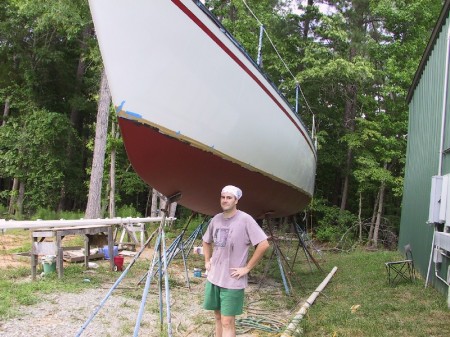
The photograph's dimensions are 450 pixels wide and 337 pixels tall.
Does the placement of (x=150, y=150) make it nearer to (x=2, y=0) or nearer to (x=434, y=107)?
(x=434, y=107)

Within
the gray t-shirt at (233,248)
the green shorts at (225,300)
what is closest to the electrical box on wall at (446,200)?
the gray t-shirt at (233,248)

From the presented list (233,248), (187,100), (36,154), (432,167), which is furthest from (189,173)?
(36,154)

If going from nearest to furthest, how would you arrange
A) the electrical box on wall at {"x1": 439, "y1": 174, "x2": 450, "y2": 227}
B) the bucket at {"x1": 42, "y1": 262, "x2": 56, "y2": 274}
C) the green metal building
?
the electrical box on wall at {"x1": 439, "y1": 174, "x2": 450, "y2": 227} < the green metal building < the bucket at {"x1": 42, "y1": 262, "x2": 56, "y2": 274}

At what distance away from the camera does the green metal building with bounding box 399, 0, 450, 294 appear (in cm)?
628

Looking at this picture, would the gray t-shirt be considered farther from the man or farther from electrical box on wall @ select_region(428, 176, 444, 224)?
electrical box on wall @ select_region(428, 176, 444, 224)

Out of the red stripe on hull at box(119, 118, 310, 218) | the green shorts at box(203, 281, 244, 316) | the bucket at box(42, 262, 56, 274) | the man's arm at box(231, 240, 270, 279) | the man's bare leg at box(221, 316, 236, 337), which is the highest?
the red stripe on hull at box(119, 118, 310, 218)

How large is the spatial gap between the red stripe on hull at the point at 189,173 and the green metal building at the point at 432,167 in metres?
2.24

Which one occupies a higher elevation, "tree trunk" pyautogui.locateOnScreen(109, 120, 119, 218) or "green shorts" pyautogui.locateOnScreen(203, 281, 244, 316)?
"tree trunk" pyautogui.locateOnScreen(109, 120, 119, 218)

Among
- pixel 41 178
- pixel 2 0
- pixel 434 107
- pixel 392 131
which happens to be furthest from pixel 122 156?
pixel 434 107

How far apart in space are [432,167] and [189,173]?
16.3 ft

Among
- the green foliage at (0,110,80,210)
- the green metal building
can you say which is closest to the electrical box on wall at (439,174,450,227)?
the green metal building

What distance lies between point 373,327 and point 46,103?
57.5 feet

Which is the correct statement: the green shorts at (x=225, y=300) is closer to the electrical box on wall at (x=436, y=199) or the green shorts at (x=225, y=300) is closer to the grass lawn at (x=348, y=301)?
the grass lawn at (x=348, y=301)

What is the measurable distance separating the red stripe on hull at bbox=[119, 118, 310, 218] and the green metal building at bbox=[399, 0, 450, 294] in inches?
88.1
